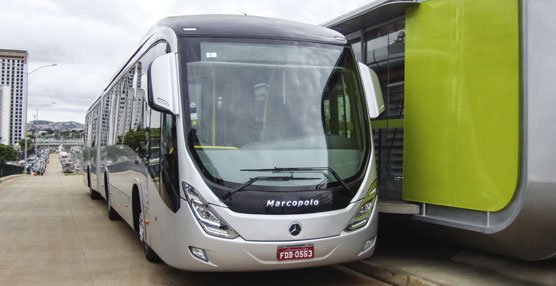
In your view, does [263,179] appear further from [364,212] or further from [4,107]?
[4,107]

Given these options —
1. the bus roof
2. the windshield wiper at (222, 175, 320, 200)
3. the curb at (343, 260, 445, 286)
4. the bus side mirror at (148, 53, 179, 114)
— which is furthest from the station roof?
the curb at (343, 260, 445, 286)

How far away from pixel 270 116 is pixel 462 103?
2072 mm

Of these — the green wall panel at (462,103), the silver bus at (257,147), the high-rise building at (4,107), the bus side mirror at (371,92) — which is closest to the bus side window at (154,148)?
the silver bus at (257,147)

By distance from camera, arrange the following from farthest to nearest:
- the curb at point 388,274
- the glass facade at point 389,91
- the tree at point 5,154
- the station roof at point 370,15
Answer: the tree at point 5,154 → the glass facade at point 389,91 → the station roof at point 370,15 → the curb at point 388,274

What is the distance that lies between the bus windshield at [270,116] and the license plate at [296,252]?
2.06 ft

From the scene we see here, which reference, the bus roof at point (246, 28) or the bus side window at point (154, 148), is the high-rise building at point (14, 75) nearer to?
the bus side window at point (154, 148)

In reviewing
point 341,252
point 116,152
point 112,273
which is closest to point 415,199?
point 341,252

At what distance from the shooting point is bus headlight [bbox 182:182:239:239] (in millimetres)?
5105

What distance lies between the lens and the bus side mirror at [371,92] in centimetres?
630

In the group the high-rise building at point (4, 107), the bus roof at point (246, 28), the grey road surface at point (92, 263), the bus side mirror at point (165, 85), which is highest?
the high-rise building at point (4, 107)

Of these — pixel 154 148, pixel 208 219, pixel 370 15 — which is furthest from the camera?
pixel 370 15

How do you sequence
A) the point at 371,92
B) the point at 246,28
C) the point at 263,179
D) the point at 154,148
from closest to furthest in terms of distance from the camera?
the point at 263,179 < the point at 246,28 < the point at 154,148 < the point at 371,92

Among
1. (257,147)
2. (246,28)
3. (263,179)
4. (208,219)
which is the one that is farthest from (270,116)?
(208,219)

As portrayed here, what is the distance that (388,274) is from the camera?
20.5ft
